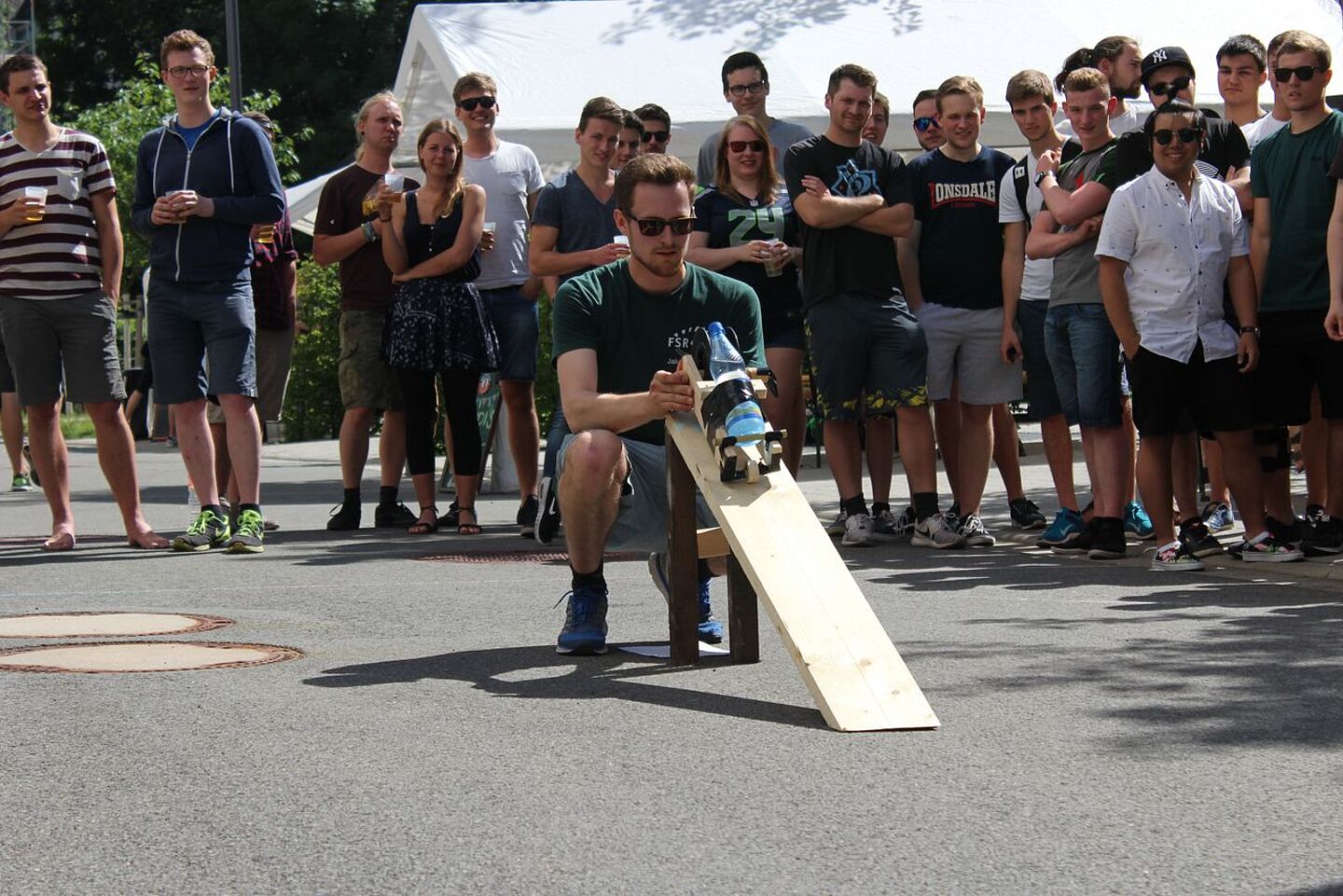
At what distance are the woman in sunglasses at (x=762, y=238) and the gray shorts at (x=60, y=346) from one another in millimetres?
2871

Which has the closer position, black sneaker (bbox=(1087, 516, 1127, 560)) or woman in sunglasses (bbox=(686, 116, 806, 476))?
black sneaker (bbox=(1087, 516, 1127, 560))

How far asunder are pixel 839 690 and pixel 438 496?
9057 mm

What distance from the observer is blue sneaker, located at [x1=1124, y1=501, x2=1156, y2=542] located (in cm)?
995

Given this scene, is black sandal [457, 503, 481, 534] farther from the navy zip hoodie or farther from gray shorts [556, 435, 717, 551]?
gray shorts [556, 435, 717, 551]

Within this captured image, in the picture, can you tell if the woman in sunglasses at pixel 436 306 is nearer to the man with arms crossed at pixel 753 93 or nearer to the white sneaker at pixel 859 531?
the man with arms crossed at pixel 753 93

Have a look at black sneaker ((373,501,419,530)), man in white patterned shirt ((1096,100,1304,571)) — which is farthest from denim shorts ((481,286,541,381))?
man in white patterned shirt ((1096,100,1304,571))

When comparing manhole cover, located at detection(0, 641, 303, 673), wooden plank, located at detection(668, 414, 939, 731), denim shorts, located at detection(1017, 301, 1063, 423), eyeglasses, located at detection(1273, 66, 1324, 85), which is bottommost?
manhole cover, located at detection(0, 641, 303, 673)

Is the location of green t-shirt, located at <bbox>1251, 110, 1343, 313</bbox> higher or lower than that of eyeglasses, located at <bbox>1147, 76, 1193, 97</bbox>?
lower

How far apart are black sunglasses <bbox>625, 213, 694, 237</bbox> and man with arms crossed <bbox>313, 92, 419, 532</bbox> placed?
16.9 feet

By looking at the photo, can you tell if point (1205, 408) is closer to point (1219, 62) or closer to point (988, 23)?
point (1219, 62)

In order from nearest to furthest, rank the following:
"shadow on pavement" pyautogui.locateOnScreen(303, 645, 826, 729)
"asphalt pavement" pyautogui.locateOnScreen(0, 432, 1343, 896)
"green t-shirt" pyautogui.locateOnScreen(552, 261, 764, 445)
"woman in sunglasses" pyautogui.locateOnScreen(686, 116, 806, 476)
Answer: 1. "asphalt pavement" pyautogui.locateOnScreen(0, 432, 1343, 896)
2. "shadow on pavement" pyautogui.locateOnScreen(303, 645, 826, 729)
3. "green t-shirt" pyautogui.locateOnScreen(552, 261, 764, 445)
4. "woman in sunglasses" pyautogui.locateOnScreen(686, 116, 806, 476)

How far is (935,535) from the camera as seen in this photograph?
9914 millimetres

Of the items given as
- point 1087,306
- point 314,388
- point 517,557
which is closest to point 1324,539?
point 1087,306

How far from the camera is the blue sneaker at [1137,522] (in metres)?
9.95
